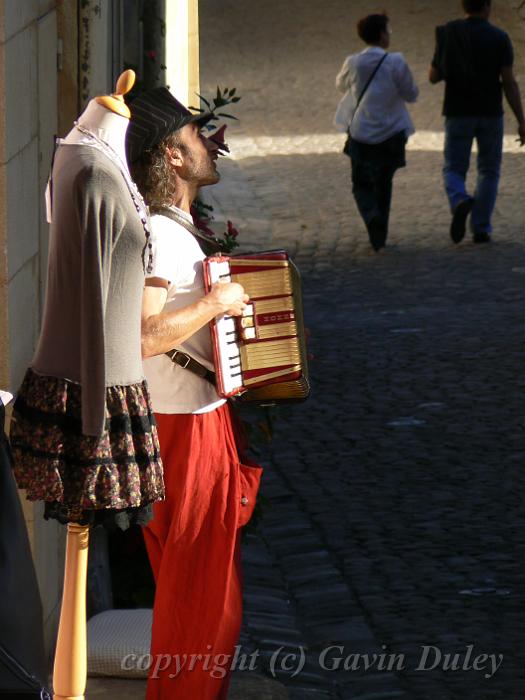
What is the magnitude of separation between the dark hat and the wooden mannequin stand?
47 centimetres

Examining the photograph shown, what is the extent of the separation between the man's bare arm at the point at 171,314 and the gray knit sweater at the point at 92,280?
0.33 metres

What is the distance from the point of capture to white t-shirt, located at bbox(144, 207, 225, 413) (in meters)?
4.32

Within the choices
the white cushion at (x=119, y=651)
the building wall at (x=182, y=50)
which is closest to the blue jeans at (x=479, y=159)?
the building wall at (x=182, y=50)

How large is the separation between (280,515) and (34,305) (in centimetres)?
257

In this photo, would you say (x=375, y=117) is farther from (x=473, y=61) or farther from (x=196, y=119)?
(x=196, y=119)

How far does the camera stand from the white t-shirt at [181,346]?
432 cm

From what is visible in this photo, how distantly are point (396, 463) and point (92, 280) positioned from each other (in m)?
4.34

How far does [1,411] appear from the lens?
3.70m

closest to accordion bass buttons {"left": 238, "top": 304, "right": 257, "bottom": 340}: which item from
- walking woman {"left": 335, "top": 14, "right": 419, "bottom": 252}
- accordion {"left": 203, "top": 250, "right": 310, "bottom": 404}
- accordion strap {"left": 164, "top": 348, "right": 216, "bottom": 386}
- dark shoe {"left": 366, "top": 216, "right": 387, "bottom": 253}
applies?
accordion {"left": 203, "top": 250, "right": 310, "bottom": 404}

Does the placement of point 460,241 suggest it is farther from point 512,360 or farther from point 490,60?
point 512,360

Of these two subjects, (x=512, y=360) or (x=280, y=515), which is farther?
(x=512, y=360)

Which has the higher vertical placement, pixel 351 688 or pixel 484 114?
pixel 484 114

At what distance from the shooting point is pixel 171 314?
4.15m

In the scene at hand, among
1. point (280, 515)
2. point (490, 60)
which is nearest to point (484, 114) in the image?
point (490, 60)
